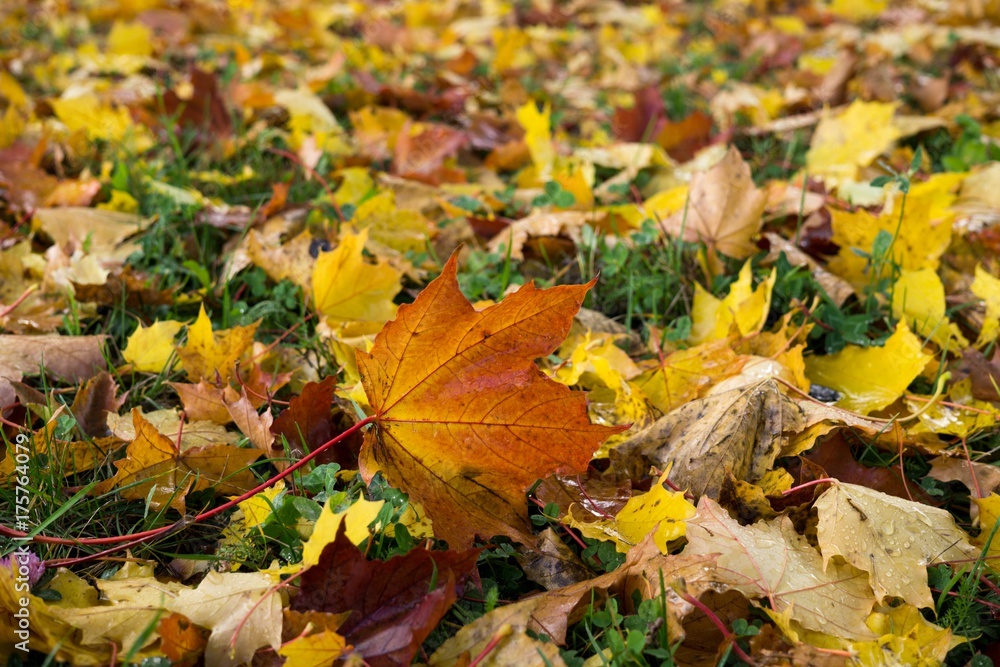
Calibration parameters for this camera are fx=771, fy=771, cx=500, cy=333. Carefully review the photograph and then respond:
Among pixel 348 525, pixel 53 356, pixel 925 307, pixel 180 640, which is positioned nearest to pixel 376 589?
pixel 348 525

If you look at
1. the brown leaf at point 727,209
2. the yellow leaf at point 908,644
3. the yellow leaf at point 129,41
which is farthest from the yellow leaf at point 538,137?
the yellow leaf at point 129,41

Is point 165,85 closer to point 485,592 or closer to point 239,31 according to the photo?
point 239,31

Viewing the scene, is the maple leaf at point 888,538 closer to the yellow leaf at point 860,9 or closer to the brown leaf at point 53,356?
the brown leaf at point 53,356

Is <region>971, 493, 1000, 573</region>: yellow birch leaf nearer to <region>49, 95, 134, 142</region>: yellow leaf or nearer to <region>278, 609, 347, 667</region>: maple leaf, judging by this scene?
<region>278, 609, 347, 667</region>: maple leaf

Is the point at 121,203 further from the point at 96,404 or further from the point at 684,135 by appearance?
the point at 684,135

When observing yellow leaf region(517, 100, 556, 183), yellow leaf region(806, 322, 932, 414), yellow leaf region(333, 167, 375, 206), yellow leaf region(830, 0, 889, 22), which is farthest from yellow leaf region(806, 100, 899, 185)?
yellow leaf region(830, 0, 889, 22)
